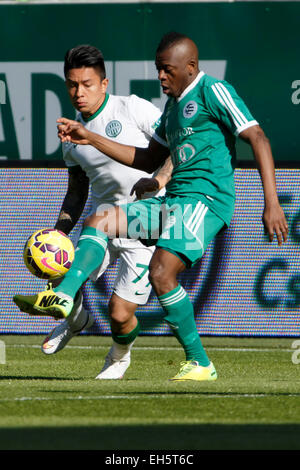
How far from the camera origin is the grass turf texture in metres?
3.99

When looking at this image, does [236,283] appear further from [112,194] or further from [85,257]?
[85,257]

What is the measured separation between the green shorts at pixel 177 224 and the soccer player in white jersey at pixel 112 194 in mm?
936

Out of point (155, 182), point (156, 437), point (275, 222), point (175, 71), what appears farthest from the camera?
point (155, 182)

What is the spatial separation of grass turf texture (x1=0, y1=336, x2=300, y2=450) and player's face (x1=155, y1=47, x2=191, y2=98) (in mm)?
1634

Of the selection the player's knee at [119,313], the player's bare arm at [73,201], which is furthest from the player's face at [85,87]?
the player's knee at [119,313]

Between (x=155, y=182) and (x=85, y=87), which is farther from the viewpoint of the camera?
(x=85, y=87)

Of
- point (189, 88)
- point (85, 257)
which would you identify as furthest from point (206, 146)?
point (85, 257)

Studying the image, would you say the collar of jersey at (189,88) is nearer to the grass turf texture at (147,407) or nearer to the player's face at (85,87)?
the player's face at (85,87)

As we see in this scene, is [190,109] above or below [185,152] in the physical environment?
above

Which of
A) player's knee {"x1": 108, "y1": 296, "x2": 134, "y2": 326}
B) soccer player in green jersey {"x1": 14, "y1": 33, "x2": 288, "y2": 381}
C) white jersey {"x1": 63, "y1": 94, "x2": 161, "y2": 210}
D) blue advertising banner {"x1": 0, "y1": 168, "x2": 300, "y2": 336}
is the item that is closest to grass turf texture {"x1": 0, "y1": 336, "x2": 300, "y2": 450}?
player's knee {"x1": 108, "y1": 296, "x2": 134, "y2": 326}

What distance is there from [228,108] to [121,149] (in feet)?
2.46

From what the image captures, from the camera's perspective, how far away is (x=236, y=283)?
9938 millimetres

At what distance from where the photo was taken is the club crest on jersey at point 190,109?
5.94 m

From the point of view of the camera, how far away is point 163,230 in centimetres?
592
